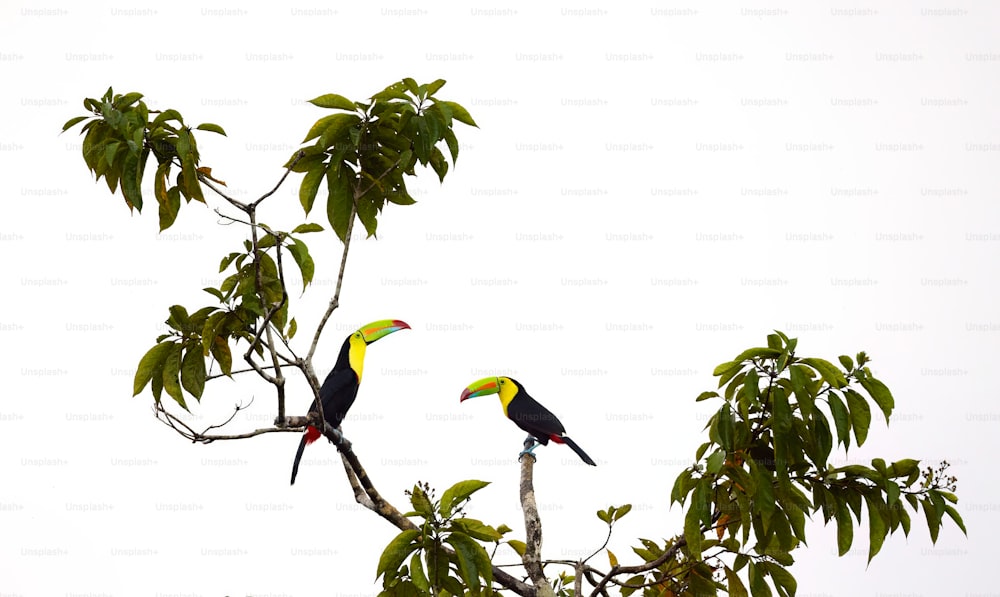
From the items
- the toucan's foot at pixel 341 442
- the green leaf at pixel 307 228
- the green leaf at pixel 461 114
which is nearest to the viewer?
the green leaf at pixel 461 114

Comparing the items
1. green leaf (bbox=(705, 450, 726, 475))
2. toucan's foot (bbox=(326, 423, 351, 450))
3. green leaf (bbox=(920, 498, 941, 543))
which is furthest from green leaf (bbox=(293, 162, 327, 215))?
green leaf (bbox=(920, 498, 941, 543))

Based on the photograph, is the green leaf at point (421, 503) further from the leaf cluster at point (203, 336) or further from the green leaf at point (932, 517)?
the green leaf at point (932, 517)

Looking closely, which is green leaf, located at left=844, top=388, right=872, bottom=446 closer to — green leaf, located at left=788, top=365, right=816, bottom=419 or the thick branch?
green leaf, located at left=788, top=365, right=816, bottom=419

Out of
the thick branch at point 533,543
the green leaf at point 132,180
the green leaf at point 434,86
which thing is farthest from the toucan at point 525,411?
the green leaf at point 132,180

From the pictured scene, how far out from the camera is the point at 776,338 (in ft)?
10.7

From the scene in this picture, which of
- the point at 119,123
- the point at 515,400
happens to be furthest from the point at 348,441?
the point at 119,123

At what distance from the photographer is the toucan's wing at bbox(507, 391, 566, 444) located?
4.40 meters

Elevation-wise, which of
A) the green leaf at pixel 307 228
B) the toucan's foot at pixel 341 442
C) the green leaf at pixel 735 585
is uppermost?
the green leaf at pixel 307 228

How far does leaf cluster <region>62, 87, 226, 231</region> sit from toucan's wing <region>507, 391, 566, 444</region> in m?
1.86

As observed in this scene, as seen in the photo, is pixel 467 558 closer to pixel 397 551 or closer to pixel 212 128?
pixel 397 551

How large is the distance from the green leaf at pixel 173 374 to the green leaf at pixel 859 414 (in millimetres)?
2387

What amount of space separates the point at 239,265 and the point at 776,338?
206 centimetres

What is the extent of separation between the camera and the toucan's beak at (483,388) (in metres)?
4.62

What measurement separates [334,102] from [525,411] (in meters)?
1.82
